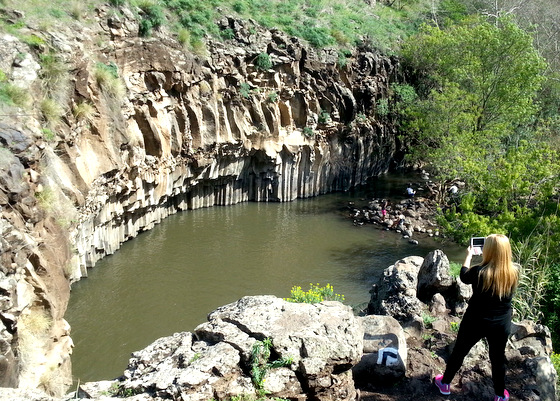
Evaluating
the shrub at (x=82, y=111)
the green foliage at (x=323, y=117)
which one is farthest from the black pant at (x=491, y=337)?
the green foliage at (x=323, y=117)

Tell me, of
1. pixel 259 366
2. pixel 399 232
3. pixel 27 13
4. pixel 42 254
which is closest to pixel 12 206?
pixel 42 254

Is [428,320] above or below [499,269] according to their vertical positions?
below

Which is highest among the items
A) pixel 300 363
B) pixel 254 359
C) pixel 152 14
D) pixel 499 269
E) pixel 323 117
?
pixel 152 14

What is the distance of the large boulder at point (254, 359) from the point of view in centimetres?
568

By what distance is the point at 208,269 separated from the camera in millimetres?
20688

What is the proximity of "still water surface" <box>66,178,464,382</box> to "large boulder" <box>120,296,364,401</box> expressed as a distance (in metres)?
8.74

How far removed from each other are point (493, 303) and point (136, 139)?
62.8ft

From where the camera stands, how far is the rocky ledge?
18.8 feet

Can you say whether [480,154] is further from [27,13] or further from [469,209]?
[27,13]

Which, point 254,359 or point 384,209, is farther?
point 384,209

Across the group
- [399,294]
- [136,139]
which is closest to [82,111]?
[136,139]

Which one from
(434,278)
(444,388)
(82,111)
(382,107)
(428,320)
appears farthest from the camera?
(382,107)

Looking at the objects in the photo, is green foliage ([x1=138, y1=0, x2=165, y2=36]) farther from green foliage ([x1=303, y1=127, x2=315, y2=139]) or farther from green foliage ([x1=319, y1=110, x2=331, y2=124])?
green foliage ([x1=319, y1=110, x2=331, y2=124])

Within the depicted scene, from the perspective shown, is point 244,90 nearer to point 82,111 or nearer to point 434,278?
point 82,111
